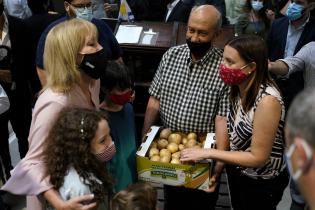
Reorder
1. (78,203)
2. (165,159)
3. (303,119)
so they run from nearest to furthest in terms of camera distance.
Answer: (303,119) < (78,203) < (165,159)

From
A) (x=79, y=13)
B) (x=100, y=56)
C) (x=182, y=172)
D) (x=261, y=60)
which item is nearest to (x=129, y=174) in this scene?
(x=182, y=172)

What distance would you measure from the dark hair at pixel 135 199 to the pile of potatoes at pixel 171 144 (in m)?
0.27

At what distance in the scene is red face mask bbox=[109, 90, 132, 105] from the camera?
2.32 m

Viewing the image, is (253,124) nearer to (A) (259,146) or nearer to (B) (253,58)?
(A) (259,146)

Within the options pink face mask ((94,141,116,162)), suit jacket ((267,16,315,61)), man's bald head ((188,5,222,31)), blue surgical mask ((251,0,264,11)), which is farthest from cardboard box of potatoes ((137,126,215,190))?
blue surgical mask ((251,0,264,11))

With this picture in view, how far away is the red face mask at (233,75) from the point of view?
7.29 feet

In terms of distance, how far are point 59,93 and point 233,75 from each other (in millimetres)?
886

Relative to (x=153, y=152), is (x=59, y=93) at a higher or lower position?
higher

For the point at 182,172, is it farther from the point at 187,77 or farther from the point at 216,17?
the point at 216,17

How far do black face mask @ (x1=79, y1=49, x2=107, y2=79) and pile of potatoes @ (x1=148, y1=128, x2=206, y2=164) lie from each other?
1.70 feet

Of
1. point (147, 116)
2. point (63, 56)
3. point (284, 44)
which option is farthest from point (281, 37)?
point (63, 56)

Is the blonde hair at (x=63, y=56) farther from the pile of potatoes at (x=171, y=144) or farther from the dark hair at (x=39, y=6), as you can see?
the dark hair at (x=39, y=6)

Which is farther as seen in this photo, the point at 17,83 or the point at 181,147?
the point at 17,83

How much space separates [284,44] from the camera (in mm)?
3502
